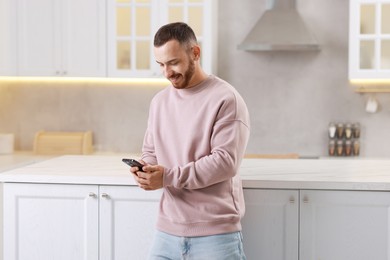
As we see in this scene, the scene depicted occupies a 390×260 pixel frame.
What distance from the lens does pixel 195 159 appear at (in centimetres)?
243

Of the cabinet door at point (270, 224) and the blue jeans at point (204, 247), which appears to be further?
the cabinet door at point (270, 224)

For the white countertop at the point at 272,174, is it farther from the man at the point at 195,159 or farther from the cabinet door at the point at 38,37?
the cabinet door at the point at 38,37

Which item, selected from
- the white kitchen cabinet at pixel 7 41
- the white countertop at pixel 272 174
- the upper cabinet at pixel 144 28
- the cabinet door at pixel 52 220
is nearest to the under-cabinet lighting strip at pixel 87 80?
the upper cabinet at pixel 144 28

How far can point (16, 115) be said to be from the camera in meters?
5.68

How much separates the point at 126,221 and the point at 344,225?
2.93 ft

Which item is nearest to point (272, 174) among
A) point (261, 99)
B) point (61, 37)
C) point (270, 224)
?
point (270, 224)

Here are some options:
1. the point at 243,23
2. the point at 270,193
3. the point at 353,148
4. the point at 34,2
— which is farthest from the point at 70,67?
the point at 270,193

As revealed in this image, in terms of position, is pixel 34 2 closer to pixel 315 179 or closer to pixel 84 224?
pixel 84 224

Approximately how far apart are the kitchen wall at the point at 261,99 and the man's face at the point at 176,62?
3112 millimetres

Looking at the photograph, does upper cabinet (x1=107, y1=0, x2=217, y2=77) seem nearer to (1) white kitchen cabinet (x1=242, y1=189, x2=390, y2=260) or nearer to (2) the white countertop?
(2) the white countertop

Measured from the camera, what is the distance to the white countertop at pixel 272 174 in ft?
9.14

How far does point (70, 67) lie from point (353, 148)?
7.32 ft

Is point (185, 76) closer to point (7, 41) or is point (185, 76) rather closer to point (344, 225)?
point (344, 225)

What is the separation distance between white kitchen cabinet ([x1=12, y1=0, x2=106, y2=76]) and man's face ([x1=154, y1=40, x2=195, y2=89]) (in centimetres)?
280
